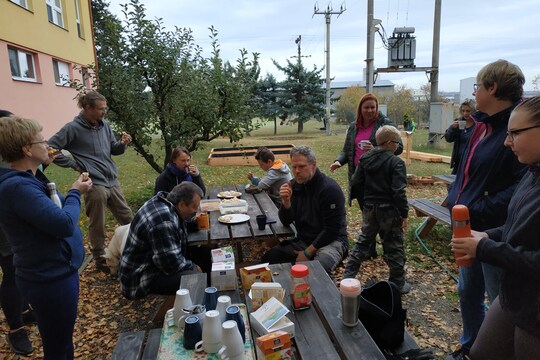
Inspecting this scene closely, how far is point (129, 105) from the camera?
5.77 metres

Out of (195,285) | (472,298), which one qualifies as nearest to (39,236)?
(195,285)

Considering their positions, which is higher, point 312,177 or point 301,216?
point 312,177

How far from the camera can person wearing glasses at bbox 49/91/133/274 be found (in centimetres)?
395

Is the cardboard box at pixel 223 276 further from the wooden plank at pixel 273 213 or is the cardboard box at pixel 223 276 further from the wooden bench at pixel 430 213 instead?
the wooden bench at pixel 430 213

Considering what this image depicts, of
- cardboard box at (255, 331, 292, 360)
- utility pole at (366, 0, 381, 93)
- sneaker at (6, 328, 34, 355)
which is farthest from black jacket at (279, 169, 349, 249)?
utility pole at (366, 0, 381, 93)

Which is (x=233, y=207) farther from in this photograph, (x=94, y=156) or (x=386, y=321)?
(x=386, y=321)

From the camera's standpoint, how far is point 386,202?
11.5 feet

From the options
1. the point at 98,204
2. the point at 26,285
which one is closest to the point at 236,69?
the point at 98,204

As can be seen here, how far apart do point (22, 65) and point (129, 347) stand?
12.1 metres

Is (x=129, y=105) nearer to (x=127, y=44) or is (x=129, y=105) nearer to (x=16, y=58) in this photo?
(x=127, y=44)

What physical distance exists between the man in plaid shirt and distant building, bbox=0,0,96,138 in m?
6.52

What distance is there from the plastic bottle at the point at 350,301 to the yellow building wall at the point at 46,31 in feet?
35.5

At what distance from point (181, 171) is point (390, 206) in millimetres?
2505

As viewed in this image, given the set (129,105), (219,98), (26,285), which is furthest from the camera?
(219,98)
